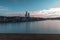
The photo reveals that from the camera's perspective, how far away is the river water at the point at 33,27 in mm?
1694

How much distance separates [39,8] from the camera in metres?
1.68

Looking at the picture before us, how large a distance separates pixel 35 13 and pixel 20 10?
0.17m

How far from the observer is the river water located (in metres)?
1.69

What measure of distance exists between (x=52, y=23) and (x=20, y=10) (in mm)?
395
